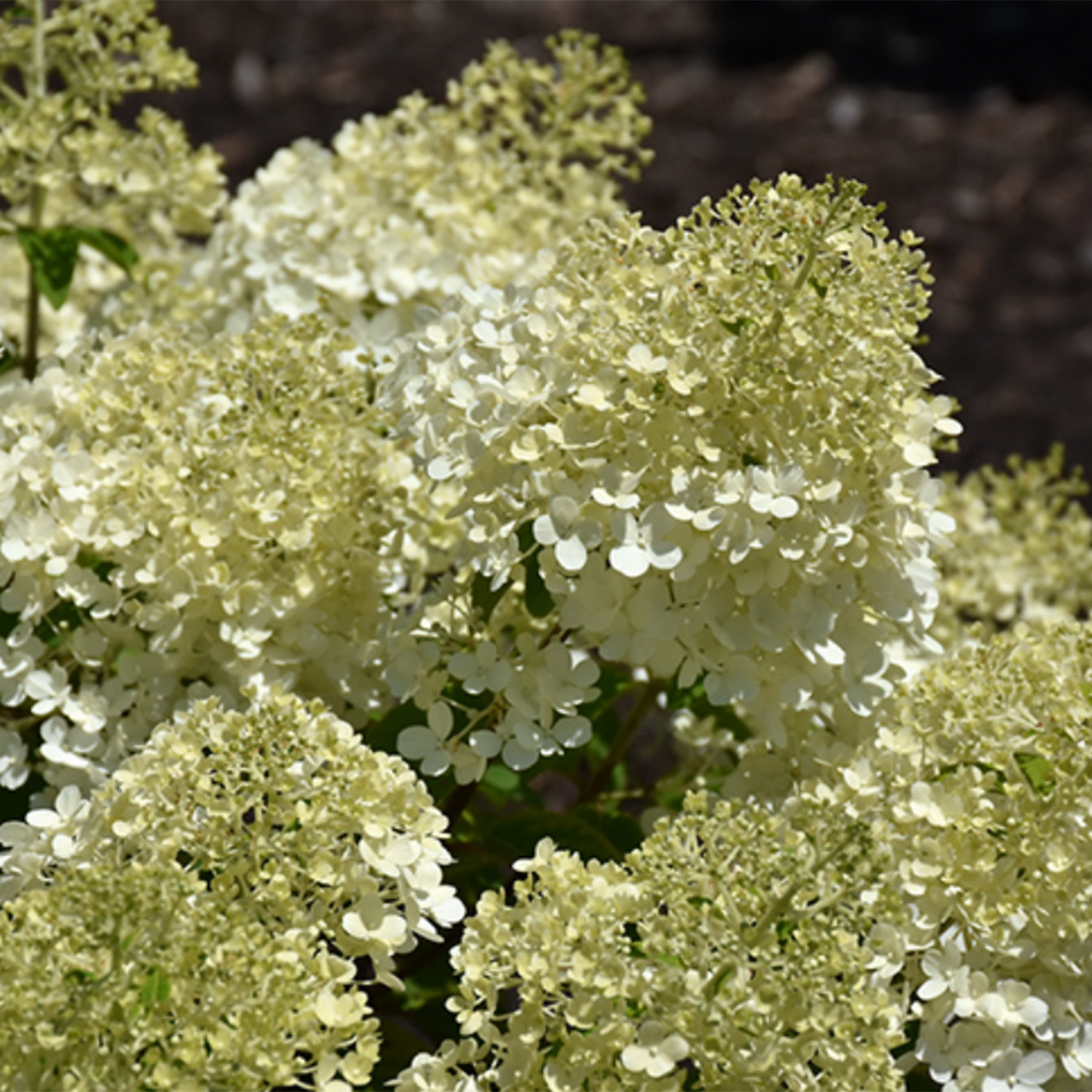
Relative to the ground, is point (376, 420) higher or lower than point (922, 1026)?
higher

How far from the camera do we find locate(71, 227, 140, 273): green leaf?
206cm

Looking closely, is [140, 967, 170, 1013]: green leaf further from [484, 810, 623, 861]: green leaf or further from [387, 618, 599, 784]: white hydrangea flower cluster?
[484, 810, 623, 861]: green leaf

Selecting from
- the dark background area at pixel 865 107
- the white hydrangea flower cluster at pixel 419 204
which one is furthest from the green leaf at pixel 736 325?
the dark background area at pixel 865 107

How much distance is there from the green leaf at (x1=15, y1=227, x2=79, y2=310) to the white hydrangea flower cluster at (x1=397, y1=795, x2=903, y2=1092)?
1.01 m

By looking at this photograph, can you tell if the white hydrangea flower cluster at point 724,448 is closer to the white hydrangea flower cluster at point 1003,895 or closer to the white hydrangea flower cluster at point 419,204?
the white hydrangea flower cluster at point 1003,895

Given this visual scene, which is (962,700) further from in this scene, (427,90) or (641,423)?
(427,90)

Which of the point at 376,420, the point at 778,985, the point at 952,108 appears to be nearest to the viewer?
the point at 778,985

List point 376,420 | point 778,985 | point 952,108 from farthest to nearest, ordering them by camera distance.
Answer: point 952,108 → point 376,420 → point 778,985

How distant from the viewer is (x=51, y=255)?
202 centimetres

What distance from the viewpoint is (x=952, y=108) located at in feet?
16.9

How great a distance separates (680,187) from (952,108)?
1020 mm

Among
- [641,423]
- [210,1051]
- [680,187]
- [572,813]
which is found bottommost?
[680,187]

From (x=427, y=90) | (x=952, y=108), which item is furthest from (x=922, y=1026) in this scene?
(x=952, y=108)

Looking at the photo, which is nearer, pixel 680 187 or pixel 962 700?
pixel 962 700
